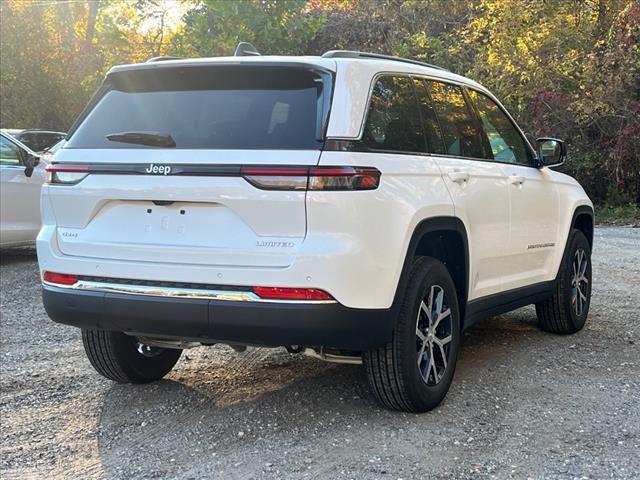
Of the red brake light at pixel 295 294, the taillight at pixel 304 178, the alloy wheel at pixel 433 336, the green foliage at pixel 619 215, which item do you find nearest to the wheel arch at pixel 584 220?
the alloy wheel at pixel 433 336

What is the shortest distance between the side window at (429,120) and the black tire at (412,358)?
2.22 feet

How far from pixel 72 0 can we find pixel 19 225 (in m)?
15.7

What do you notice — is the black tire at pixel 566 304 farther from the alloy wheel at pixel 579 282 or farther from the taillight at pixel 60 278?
the taillight at pixel 60 278

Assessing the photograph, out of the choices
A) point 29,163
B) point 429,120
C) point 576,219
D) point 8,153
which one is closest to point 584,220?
point 576,219

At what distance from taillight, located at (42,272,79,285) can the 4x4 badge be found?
701 millimetres

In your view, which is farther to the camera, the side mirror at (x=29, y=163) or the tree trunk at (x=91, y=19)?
the tree trunk at (x=91, y=19)

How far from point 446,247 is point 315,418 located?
1229 millimetres

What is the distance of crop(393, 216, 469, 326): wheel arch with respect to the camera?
149 inches

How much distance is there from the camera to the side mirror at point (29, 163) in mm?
9141

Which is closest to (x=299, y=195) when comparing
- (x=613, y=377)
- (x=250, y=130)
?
(x=250, y=130)

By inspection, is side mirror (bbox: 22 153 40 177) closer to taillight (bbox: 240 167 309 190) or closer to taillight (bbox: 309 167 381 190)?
taillight (bbox: 240 167 309 190)

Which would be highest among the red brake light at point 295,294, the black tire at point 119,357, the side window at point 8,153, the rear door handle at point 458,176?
the rear door handle at point 458,176

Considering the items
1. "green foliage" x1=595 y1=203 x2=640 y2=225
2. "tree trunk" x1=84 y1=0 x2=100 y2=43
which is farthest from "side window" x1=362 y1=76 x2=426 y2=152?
"tree trunk" x1=84 y1=0 x2=100 y2=43

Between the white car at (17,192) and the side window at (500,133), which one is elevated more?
the side window at (500,133)
